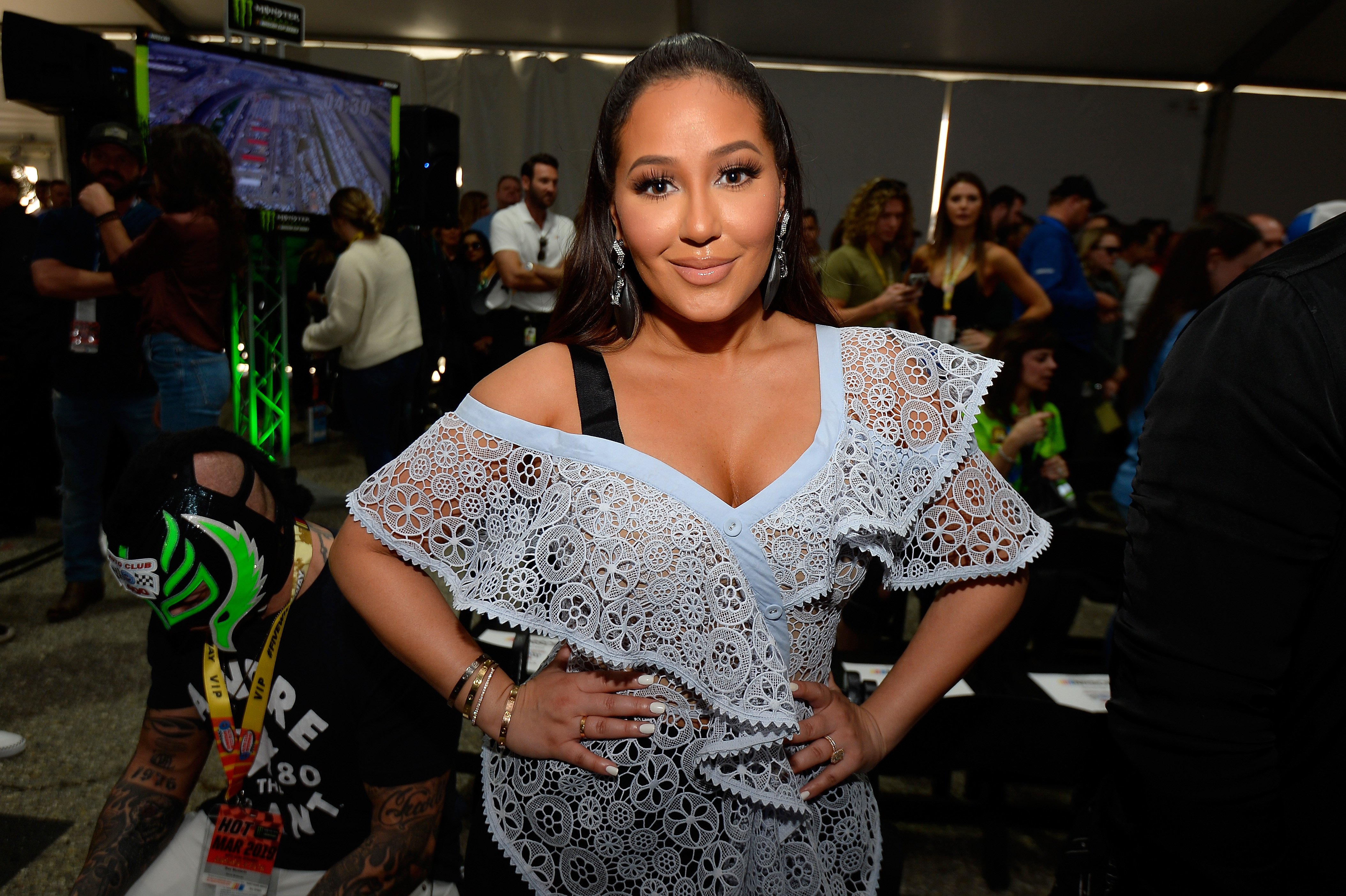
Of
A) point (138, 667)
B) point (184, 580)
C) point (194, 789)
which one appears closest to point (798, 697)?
point (184, 580)

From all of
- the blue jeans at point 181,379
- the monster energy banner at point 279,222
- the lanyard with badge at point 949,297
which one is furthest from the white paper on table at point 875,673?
the monster energy banner at point 279,222

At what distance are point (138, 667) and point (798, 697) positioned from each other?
120 inches

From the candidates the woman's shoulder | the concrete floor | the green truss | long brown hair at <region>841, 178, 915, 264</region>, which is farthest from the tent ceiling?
the woman's shoulder

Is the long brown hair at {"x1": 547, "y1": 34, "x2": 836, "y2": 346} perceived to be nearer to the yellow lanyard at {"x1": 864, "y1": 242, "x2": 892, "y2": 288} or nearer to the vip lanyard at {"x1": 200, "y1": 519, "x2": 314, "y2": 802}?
the vip lanyard at {"x1": 200, "y1": 519, "x2": 314, "y2": 802}

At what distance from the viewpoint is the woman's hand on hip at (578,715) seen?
3.19 ft

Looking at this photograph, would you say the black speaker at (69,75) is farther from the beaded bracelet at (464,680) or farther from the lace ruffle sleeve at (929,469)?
the lace ruffle sleeve at (929,469)

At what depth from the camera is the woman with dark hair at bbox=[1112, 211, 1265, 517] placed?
101 inches

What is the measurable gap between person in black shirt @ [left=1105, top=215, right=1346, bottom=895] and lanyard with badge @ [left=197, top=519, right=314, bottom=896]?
1.34 meters

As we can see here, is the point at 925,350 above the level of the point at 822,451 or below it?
above

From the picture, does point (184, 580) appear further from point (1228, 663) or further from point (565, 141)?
point (565, 141)

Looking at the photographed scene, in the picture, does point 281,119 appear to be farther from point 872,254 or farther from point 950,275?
point 950,275

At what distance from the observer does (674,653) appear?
3.08ft

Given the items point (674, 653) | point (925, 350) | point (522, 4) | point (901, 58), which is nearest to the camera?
point (674, 653)

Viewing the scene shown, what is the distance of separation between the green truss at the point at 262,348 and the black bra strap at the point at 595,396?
11.8 feet
